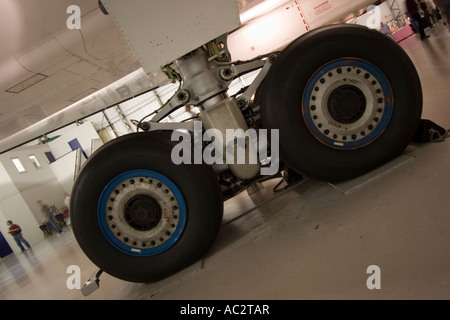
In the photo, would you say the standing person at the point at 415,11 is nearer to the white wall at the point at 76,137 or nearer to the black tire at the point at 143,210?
the black tire at the point at 143,210

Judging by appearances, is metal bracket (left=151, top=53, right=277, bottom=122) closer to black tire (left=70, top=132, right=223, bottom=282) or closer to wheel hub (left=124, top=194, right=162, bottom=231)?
black tire (left=70, top=132, right=223, bottom=282)

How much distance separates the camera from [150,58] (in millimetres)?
2141

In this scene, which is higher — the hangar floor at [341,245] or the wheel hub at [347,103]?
the wheel hub at [347,103]

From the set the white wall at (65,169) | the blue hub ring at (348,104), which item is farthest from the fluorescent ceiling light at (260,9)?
the white wall at (65,169)

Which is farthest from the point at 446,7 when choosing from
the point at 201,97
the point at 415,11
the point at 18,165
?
the point at 18,165

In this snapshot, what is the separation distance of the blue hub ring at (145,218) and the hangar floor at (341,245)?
11.6 inches

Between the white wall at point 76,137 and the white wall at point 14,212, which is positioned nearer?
the white wall at point 14,212

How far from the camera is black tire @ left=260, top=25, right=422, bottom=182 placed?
2033 mm

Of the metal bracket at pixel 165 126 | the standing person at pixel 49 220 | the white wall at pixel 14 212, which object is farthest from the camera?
the standing person at pixel 49 220

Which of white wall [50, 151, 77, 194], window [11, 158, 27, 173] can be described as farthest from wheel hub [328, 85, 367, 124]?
white wall [50, 151, 77, 194]

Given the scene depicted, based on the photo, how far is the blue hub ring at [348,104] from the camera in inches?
80.4

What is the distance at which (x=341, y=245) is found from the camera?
146cm

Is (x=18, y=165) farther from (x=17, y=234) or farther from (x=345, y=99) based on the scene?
(x=345, y=99)

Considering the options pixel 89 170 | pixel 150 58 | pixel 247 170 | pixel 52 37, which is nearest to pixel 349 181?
pixel 247 170
